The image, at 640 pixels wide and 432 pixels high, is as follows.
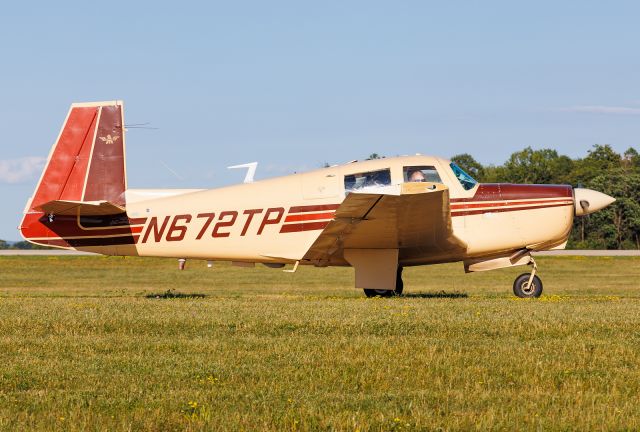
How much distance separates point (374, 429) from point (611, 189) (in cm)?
6457

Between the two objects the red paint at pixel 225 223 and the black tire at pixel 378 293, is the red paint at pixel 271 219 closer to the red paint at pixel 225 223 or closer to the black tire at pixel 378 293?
the red paint at pixel 225 223

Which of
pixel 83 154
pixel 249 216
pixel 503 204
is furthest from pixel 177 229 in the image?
pixel 503 204

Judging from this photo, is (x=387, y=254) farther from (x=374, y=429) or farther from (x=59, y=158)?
(x=374, y=429)

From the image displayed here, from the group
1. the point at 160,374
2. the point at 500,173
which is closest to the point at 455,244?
the point at 160,374

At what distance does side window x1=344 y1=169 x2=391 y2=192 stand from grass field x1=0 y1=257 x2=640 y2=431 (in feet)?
7.66

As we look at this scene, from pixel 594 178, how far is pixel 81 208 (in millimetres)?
62848

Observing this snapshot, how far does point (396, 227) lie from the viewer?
15766 mm

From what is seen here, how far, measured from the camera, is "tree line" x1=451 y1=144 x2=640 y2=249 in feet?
210

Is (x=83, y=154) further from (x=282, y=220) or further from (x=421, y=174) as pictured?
(x=421, y=174)

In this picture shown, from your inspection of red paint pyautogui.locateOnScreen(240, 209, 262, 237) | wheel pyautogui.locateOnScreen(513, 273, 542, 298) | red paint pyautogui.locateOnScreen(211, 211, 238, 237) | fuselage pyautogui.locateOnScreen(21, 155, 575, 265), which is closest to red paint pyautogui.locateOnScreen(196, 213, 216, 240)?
fuselage pyautogui.locateOnScreen(21, 155, 575, 265)

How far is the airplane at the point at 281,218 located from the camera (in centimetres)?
1617

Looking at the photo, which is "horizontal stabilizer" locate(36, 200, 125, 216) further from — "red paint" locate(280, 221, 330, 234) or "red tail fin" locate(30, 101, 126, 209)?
"red paint" locate(280, 221, 330, 234)

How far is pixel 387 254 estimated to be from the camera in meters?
16.5

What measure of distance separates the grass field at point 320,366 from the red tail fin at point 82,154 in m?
2.73
